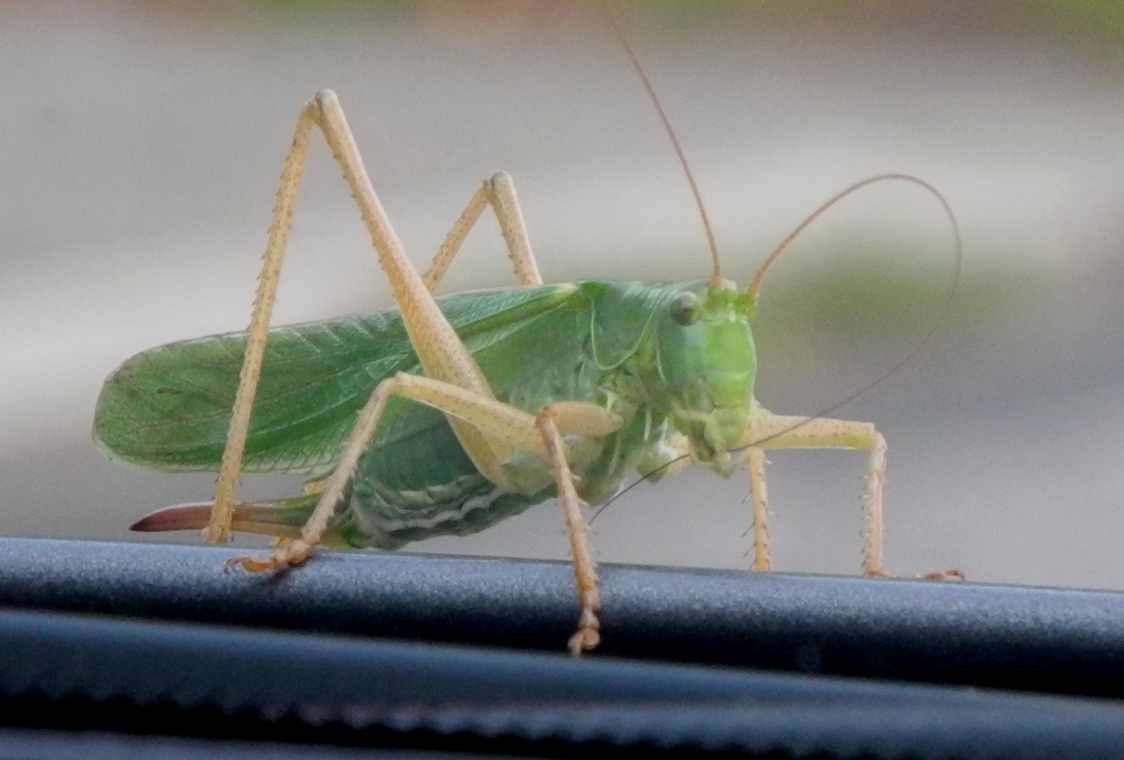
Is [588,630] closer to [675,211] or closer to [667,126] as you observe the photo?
[667,126]

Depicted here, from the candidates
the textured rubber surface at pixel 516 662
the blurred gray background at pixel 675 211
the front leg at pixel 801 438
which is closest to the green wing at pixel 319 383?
the front leg at pixel 801 438

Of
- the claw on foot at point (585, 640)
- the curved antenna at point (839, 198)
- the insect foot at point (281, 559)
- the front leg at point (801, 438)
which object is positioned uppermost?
the curved antenna at point (839, 198)

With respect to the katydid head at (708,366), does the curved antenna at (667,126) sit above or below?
above

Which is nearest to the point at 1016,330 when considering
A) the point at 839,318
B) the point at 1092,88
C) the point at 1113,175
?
the point at 839,318

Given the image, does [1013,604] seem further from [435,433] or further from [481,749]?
[435,433]

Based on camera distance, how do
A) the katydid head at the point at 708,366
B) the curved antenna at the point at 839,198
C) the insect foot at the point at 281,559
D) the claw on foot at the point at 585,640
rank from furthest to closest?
the katydid head at the point at 708,366 → the curved antenna at the point at 839,198 → the insect foot at the point at 281,559 → the claw on foot at the point at 585,640

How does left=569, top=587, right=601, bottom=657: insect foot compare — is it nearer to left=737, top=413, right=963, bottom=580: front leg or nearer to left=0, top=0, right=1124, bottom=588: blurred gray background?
left=737, top=413, right=963, bottom=580: front leg

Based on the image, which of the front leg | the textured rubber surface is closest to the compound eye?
the front leg

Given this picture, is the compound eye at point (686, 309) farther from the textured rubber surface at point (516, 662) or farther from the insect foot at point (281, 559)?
the textured rubber surface at point (516, 662)
